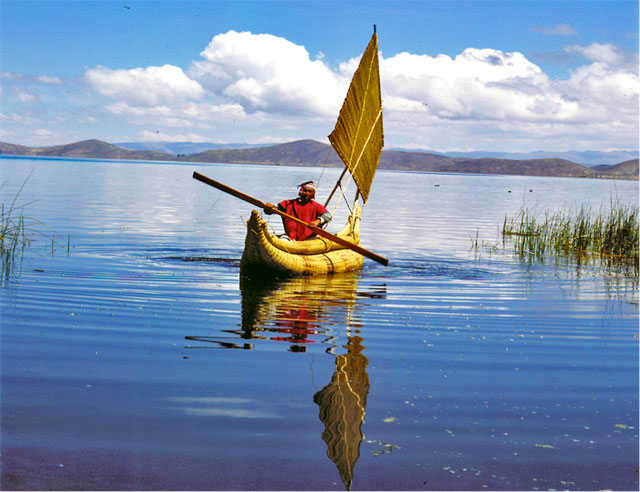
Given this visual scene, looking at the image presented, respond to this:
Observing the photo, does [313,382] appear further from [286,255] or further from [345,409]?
[286,255]

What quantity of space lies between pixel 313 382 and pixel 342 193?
11.2 metres

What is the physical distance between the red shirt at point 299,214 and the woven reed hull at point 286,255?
30cm

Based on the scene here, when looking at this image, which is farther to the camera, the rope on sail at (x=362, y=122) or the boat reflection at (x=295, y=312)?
the rope on sail at (x=362, y=122)

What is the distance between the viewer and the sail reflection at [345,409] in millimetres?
4387

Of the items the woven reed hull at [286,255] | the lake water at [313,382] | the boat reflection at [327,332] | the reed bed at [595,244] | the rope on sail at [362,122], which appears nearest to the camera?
the lake water at [313,382]

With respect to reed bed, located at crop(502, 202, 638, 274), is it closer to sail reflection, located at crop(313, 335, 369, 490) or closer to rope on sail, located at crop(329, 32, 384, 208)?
Answer: rope on sail, located at crop(329, 32, 384, 208)

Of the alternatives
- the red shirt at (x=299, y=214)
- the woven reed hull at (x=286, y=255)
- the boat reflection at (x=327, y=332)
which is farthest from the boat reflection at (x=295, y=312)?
the red shirt at (x=299, y=214)

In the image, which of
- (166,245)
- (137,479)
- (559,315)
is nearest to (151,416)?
(137,479)

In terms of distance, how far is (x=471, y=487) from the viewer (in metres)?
4.03

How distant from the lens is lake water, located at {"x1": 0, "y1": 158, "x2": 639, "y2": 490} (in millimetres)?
4211

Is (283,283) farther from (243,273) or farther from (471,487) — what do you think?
(471,487)

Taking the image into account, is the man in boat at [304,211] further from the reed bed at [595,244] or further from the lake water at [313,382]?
the reed bed at [595,244]

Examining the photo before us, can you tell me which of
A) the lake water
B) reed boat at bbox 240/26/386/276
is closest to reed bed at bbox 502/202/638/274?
the lake water

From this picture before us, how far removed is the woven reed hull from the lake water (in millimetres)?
350
